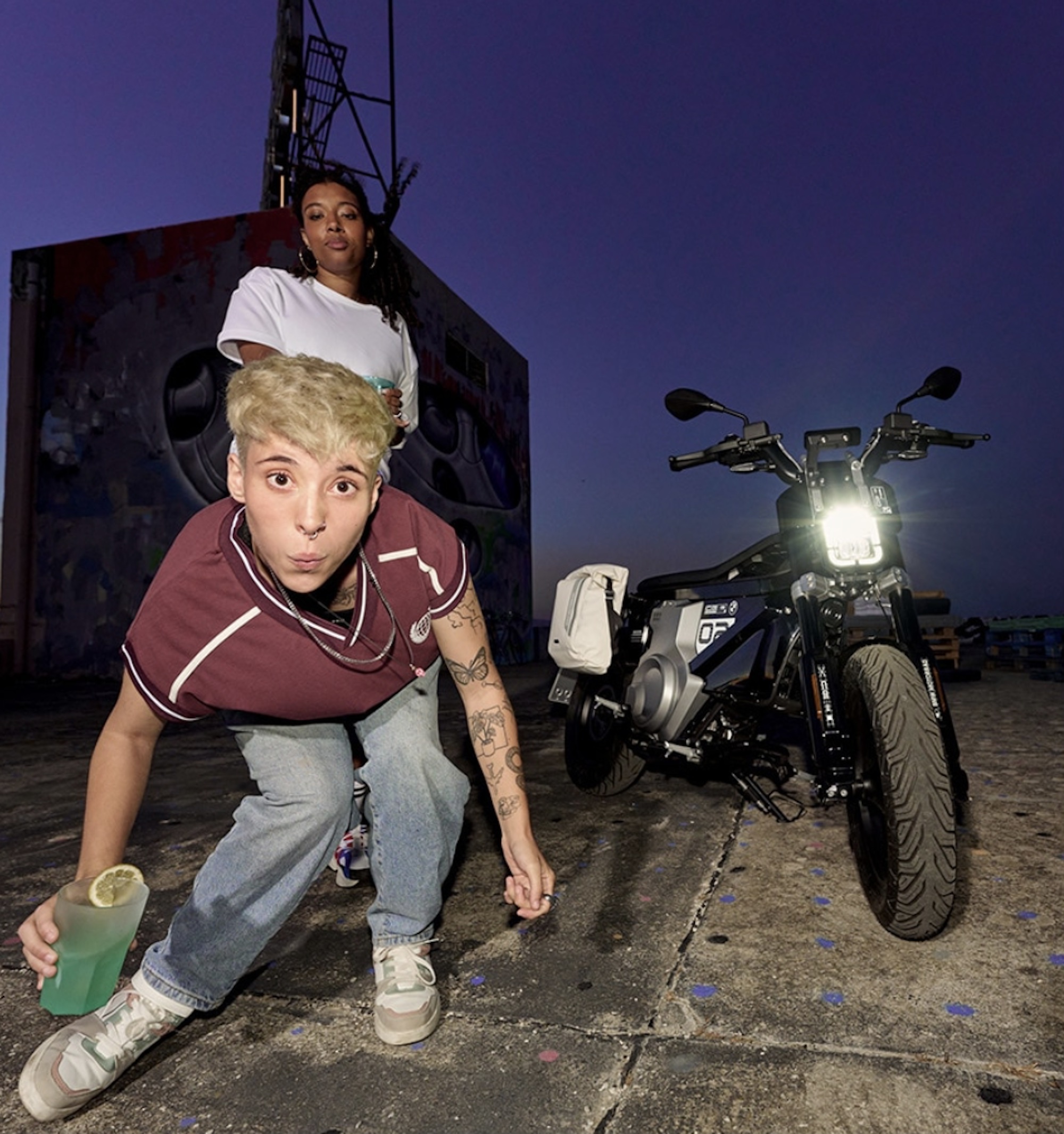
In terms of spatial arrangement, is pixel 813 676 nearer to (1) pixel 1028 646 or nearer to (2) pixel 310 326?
(2) pixel 310 326

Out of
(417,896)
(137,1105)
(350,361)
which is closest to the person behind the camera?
(137,1105)

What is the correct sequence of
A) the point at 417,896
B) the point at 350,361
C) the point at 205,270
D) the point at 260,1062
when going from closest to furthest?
1. the point at 260,1062
2. the point at 417,896
3. the point at 350,361
4. the point at 205,270

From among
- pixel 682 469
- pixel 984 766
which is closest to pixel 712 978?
pixel 682 469

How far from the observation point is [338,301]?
7.54 feet

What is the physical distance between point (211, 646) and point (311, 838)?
17.9 inches

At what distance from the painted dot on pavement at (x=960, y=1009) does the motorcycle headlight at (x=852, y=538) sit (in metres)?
1.21

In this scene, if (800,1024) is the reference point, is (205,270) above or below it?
above

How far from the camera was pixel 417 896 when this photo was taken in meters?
1.63

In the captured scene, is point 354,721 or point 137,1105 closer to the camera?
point 137,1105

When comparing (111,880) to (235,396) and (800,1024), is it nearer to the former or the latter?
(235,396)

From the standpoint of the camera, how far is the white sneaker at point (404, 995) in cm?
146

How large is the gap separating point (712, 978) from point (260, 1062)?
0.98 m

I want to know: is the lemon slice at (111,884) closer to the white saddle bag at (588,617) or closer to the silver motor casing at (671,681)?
the silver motor casing at (671,681)

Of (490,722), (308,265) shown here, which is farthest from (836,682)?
(308,265)
